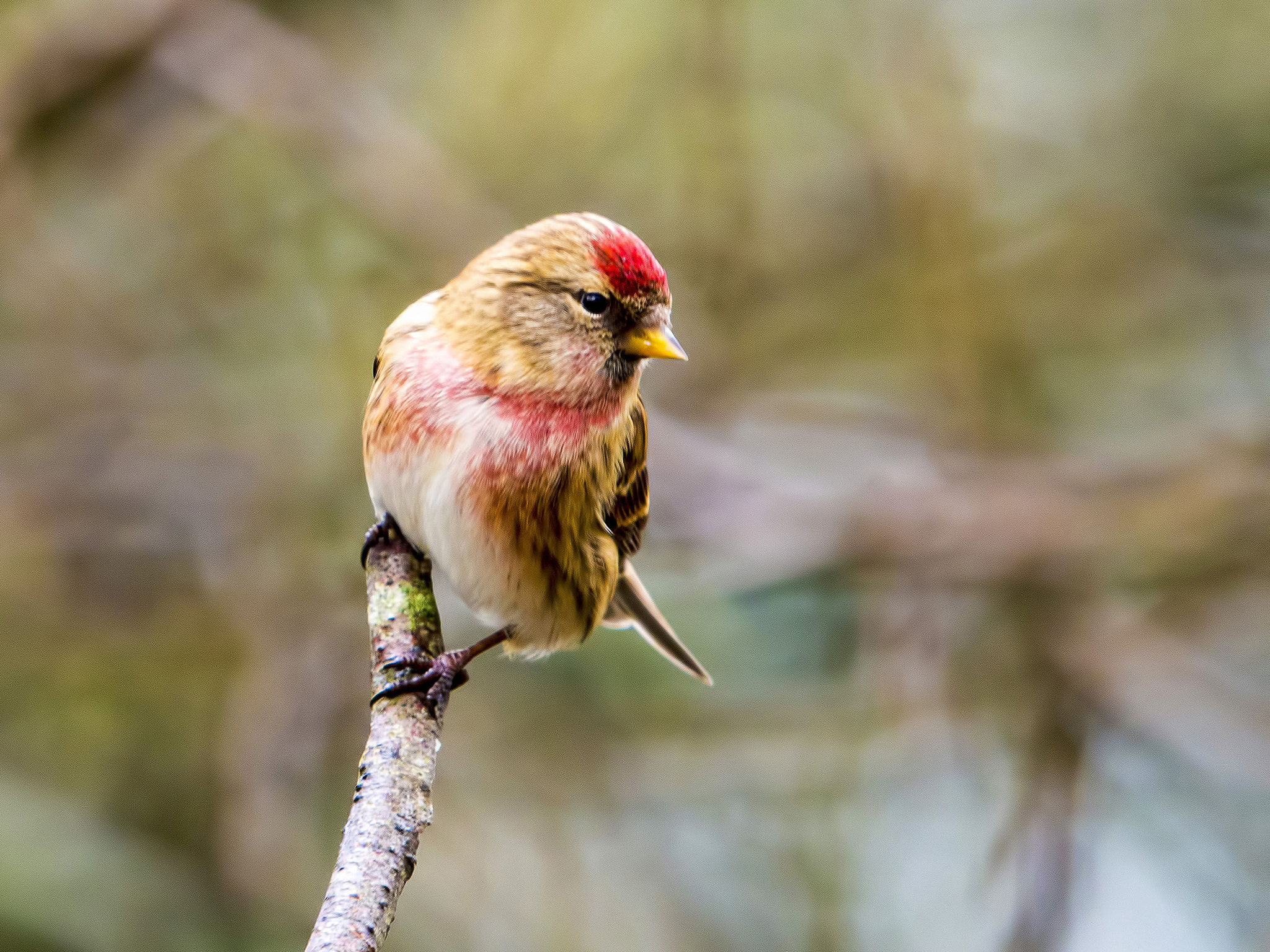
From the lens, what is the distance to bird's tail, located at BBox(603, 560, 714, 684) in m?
3.34

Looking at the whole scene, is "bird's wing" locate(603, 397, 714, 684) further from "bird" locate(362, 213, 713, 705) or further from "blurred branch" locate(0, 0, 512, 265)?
"blurred branch" locate(0, 0, 512, 265)

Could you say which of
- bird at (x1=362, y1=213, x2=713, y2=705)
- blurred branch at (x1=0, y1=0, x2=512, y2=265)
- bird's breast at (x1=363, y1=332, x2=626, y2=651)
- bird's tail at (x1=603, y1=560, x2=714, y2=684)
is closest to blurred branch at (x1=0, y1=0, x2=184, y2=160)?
blurred branch at (x1=0, y1=0, x2=512, y2=265)

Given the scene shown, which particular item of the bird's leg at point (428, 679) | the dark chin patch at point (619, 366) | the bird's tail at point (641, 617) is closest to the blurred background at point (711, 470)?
the bird's tail at point (641, 617)

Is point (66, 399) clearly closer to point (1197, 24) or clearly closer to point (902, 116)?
point (902, 116)

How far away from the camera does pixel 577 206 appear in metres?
5.56

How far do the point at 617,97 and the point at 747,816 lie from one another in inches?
111

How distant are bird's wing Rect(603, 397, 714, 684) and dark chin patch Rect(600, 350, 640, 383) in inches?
5.2

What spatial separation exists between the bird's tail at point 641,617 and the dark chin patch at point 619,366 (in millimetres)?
728

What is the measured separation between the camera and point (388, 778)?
1.90 meters

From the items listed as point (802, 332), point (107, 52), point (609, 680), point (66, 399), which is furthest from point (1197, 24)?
point (66, 399)

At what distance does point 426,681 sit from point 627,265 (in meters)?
0.93

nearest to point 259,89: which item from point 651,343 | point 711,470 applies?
point 711,470

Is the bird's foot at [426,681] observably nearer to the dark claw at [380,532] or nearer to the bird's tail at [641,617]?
the dark claw at [380,532]

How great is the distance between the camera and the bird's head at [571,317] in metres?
2.64
